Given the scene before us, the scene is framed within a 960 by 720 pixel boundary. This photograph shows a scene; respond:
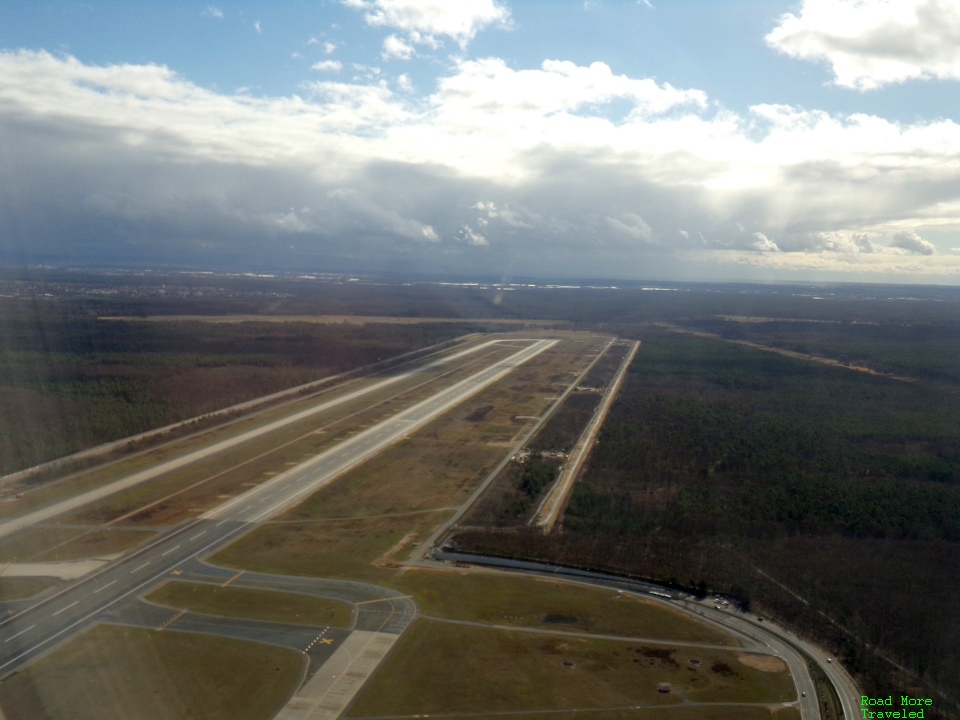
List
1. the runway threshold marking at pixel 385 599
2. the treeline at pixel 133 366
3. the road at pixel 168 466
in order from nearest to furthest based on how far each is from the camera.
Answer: the runway threshold marking at pixel 385 599, the road at pixel 168 466, the treeline at pixel 133 366

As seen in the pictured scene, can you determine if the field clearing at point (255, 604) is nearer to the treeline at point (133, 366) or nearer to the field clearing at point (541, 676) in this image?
the field clearing at point (541, 676)

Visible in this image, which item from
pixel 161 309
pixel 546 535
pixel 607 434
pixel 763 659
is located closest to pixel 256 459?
pixel 546 535

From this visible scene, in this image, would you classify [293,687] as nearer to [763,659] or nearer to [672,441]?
[763,659]

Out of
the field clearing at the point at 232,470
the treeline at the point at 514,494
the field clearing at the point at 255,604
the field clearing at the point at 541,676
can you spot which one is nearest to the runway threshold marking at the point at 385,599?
the field clearing at the point at 255,604

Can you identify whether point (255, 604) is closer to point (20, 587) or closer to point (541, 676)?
point (20, 587)

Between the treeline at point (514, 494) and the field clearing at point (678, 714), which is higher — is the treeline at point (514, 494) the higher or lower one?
the higher one

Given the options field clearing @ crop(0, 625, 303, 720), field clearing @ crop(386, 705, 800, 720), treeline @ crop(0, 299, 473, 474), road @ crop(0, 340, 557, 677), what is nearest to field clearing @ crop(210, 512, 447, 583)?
road @ crop(0, 340, 557, 677)

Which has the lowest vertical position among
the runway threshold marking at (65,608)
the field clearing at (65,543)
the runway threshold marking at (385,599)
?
the runway threshold marking at (385,599)

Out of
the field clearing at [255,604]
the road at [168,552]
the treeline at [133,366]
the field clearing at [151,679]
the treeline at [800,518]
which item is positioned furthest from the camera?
the treeline at [133,366]
